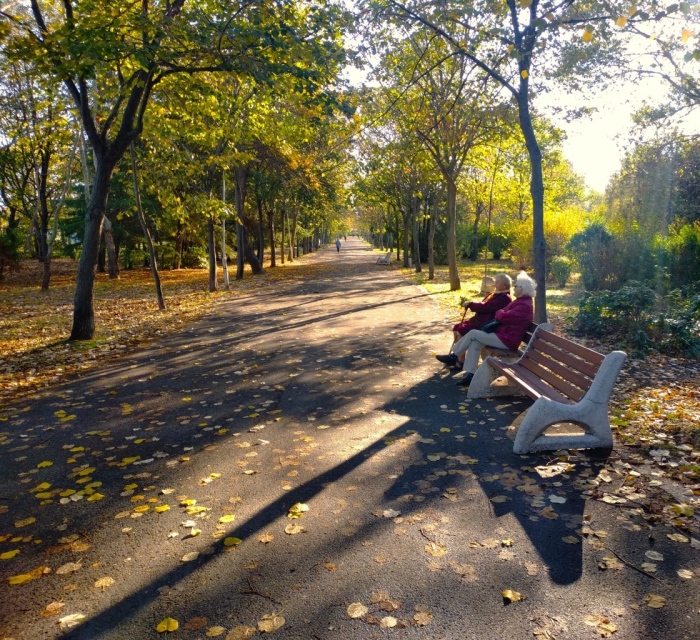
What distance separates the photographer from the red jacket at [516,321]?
6.43 meters

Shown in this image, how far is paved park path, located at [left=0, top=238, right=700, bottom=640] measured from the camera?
259cm

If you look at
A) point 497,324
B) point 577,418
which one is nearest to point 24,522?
point 577,418

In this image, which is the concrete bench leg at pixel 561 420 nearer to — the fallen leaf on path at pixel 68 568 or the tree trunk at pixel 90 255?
the fallen leaf on path at pixel 68 568

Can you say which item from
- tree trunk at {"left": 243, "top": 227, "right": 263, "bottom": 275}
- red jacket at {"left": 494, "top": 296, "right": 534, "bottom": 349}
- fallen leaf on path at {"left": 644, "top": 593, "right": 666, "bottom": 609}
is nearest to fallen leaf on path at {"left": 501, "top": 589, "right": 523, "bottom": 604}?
fallen leaf on path at {"left": 644, "top": 593, "right": 666, "bottom": 609}

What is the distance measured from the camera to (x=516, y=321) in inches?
254

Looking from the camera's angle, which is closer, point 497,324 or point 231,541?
point 231,541

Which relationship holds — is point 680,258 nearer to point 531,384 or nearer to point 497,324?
point 497,324

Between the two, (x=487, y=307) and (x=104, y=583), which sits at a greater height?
(x=487, y=307)

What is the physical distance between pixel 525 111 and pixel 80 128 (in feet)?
52.7

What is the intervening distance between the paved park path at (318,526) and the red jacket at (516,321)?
81 cm

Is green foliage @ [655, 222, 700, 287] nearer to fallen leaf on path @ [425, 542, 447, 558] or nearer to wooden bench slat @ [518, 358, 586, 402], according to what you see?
wooden bench slat @ [518, 358, 586, 402]

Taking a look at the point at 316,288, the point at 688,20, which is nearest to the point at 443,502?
the point at 688,20

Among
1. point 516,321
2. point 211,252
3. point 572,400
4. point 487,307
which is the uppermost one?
point 211,252

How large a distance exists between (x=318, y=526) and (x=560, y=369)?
295 cm
